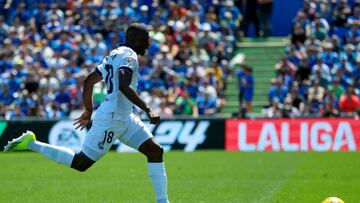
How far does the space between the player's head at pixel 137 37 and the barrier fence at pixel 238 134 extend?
13099 mm

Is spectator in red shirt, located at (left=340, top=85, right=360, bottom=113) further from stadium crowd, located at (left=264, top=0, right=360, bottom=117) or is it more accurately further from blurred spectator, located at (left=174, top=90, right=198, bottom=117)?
blurred spectator, located at (left=174, top=90, right=198, bottom=117)

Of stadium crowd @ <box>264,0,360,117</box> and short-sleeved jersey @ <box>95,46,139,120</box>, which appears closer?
short-sleeved jersey @ <box>95,46,139,120</box>

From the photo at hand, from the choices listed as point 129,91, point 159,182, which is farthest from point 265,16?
point 129,91

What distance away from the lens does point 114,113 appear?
10.3 meters

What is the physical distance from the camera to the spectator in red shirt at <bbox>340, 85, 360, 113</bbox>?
2395cm

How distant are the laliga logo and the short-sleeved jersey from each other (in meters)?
13.4

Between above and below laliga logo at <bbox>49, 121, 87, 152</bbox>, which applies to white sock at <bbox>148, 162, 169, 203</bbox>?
above

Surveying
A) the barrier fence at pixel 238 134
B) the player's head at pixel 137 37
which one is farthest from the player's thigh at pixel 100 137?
the barrier fence at pixel 238 134

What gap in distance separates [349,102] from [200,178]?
921 cm

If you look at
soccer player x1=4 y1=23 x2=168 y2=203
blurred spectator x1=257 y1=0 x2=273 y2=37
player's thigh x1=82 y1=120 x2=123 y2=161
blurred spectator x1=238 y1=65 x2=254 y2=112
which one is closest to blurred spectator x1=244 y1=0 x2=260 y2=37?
blurred spectator x1=257 y1=0 x2=273 y2=37

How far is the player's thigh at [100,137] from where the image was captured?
10.3 metres

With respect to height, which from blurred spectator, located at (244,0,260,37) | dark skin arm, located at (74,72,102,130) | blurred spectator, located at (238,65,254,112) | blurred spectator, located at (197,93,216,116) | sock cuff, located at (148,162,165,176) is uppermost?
dark skin arm, located at (74,72,102,130)

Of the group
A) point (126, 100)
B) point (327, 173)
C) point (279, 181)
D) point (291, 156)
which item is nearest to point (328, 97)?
point (291, 156)

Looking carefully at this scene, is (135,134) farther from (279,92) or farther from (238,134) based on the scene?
(279,92)
